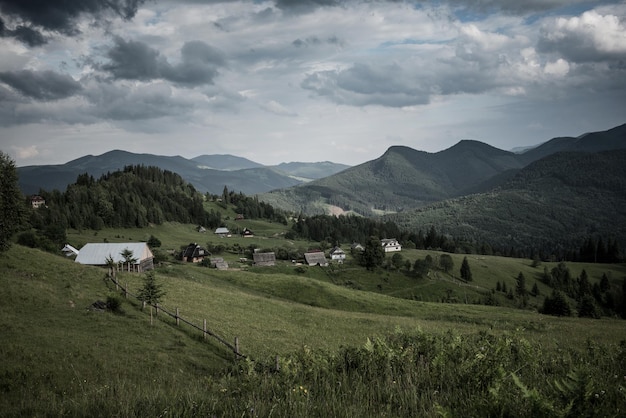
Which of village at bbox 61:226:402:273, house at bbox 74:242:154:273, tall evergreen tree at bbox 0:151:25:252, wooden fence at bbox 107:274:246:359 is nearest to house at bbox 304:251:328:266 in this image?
village at bbox 61:226:402:273

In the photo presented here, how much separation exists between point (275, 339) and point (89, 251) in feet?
176

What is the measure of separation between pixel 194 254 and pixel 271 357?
11701 cm

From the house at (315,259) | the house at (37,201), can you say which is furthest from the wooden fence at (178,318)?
the house at (37,201)

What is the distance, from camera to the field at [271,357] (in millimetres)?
5910

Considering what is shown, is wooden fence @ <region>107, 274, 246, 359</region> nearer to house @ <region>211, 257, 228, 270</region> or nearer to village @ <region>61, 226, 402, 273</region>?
village @ <region>61, 226, 402, 273</region>

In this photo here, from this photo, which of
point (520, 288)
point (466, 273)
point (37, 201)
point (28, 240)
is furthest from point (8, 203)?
point (37, 201)

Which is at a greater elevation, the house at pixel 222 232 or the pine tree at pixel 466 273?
the house at pixel 222 232

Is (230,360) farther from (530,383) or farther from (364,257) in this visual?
(364,257)

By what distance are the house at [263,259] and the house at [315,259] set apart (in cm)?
1338

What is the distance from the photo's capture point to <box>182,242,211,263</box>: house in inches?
4720

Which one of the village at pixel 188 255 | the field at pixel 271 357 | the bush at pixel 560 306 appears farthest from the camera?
the bush at pixel 560 306

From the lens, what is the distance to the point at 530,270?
153875 mm

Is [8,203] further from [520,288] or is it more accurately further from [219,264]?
[520,288]

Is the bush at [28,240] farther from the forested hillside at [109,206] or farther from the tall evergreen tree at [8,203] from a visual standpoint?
the tall evergreen tree at [8,203]
